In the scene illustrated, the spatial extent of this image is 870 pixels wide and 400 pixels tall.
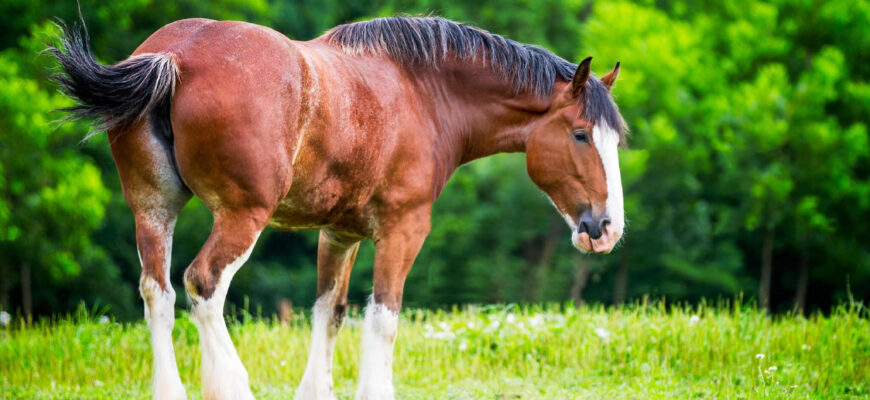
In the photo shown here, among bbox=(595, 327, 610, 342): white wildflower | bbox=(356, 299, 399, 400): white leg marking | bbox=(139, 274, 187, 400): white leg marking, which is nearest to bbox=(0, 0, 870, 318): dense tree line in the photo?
bbox=(595, 327, 610, 342): white wildflower

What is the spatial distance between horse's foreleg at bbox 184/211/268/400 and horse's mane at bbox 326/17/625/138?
145 cm

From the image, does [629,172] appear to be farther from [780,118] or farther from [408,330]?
[408,330]

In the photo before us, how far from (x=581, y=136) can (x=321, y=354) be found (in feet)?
6.81

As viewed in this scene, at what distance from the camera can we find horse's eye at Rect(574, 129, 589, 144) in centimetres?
529

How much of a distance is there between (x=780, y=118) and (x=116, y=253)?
61.4 feet

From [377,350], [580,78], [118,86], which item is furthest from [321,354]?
[580,78]

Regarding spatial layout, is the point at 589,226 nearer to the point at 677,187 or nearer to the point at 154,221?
the point at 154,221

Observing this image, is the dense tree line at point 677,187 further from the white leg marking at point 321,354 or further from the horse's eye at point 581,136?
the horse's eye at point 581,136

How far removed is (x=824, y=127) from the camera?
2409 cm

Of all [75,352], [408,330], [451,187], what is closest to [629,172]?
[451,187]

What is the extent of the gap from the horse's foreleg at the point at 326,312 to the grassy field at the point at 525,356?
95 cm

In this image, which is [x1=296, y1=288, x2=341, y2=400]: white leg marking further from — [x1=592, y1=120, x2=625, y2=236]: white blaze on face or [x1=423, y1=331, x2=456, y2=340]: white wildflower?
[x1=423, y1=331, x2=456, y2=340]: white wildflower

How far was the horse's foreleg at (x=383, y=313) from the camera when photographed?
4.88 metres

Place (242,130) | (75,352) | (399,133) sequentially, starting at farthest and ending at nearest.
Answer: (75,352), (399,133), (242,130)
